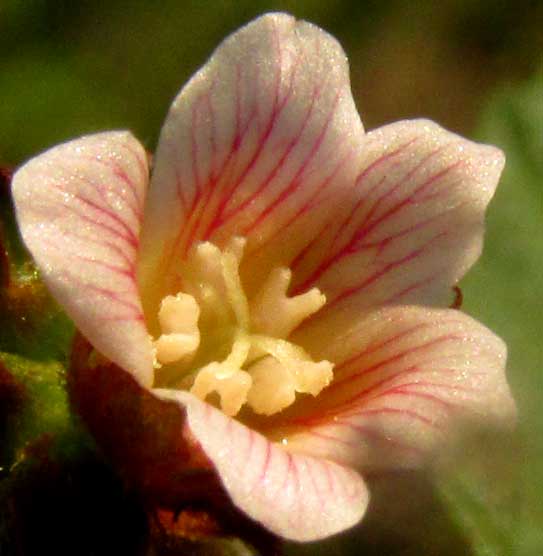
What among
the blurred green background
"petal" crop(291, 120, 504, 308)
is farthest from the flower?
the blurred green background

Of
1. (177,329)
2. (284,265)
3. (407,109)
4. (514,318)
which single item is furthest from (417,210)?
(407,109)

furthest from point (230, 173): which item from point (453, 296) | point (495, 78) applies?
point (495, 78)

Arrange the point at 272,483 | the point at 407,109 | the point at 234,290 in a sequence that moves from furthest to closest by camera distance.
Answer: the point at 407,109 < the point at 234,290 < the point at 272,483

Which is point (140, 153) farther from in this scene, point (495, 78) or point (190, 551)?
point (495, 78)

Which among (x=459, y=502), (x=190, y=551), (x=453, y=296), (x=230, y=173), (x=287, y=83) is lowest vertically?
(x=459, y=502)

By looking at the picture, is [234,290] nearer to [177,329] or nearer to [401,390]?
[177,329]
